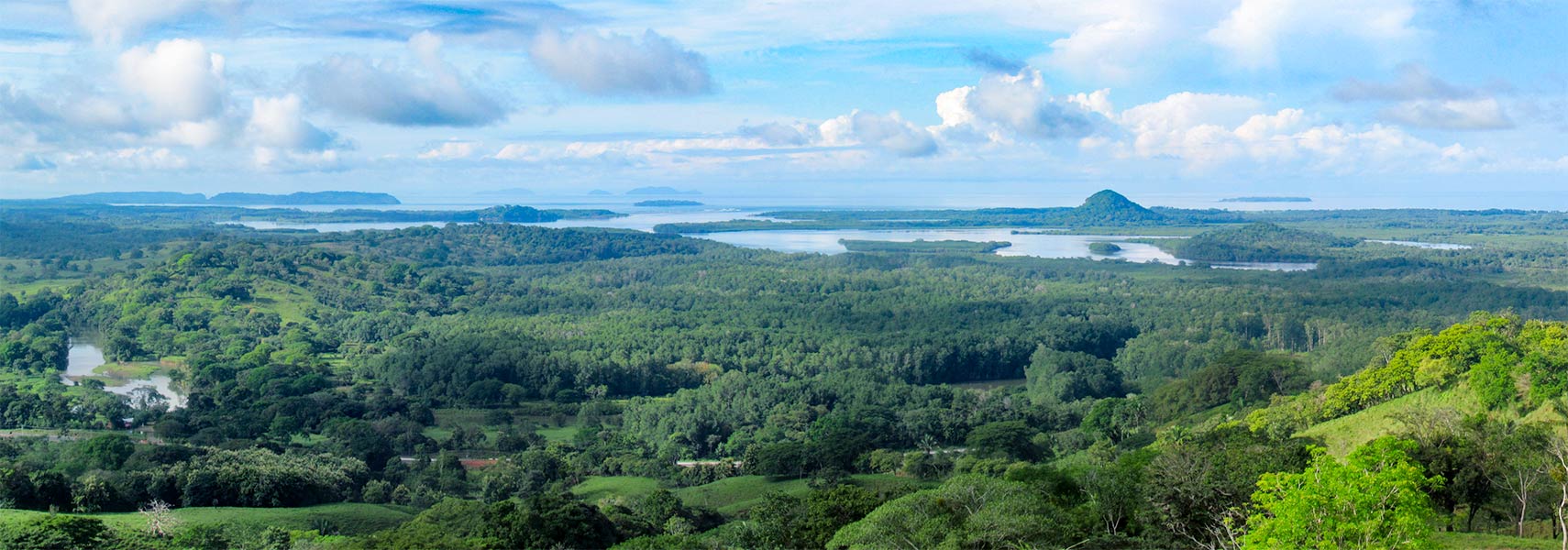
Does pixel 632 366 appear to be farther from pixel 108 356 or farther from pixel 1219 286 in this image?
pixel 1219 286

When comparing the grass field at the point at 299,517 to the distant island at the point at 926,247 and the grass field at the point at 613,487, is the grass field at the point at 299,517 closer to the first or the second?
the grass field at the point at 613,487

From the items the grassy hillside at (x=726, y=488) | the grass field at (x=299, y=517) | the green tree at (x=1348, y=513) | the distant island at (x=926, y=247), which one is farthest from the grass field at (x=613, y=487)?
the distant island at (x=926, y=247)

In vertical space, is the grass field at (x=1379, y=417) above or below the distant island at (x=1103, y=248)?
above

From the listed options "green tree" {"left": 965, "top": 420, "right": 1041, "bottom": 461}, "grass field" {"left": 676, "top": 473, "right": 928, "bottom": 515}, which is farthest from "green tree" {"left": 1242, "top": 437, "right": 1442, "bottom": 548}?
"green tree" {"left": 965, "top": 420, "right": 1041, "bottom": 461}

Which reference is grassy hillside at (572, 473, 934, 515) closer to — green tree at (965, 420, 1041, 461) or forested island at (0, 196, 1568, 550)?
forested island at (0, 196, 1568, 550)

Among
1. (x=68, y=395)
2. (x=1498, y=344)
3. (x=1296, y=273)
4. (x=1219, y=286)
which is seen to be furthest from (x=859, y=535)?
(x=1296, y=273)

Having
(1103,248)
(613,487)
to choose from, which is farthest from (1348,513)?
(1103,248)
